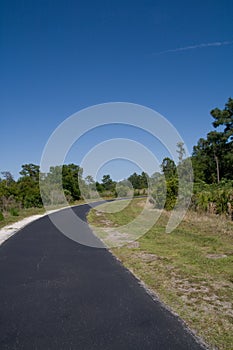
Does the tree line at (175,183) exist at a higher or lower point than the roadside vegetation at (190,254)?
higher

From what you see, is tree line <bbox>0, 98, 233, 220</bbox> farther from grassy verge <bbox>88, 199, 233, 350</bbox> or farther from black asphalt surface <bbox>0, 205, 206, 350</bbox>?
black asphalt surface <bbox>0, 205, 206, 350</bbox>

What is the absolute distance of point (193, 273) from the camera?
19.1ft

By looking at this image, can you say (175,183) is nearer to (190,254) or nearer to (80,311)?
(190,254)

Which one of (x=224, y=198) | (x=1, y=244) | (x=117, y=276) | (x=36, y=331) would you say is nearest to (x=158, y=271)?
(x=117, y=276)

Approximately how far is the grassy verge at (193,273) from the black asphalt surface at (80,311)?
29cm

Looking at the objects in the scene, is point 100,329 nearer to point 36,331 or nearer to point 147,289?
point 36,331

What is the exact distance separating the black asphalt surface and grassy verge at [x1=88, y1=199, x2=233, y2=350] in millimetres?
286

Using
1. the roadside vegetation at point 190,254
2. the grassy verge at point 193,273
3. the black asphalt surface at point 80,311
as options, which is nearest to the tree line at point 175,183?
the roadside vegetation at point 190,254

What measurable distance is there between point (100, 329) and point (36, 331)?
780 millimetres

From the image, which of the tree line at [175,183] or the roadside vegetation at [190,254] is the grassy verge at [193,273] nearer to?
the roadside vegetation at [190,254]

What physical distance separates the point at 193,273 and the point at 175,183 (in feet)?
46.5

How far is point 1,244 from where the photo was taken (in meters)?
9.41

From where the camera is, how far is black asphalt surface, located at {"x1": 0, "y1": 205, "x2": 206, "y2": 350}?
3209mm

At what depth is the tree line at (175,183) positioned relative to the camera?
17344 mm
